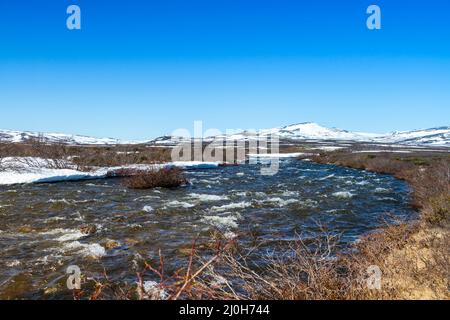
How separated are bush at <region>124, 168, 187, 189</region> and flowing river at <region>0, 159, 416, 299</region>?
711mm

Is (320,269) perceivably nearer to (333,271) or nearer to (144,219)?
(333,271)

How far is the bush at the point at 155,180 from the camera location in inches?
854

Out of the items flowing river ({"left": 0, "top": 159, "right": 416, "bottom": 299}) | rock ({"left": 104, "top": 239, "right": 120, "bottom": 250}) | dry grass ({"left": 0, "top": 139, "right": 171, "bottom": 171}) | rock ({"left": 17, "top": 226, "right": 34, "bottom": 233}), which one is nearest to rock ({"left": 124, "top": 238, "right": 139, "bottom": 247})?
flowing river ({"left": 0, "top": 159, "right": 416, "bottom": 299})

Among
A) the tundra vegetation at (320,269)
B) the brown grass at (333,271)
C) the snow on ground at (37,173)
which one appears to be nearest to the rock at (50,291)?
the tundra vegetation at (320,269)

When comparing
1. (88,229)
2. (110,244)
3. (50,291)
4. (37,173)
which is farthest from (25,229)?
(37,173)

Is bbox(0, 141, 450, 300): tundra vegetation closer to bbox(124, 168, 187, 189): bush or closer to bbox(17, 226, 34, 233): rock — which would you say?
bbox(17, 226, 34, 233): rock

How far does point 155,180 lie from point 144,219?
28.2 feet

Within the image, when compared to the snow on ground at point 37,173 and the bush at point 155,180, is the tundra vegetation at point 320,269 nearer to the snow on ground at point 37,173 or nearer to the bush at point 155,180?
the bush at point 155,180

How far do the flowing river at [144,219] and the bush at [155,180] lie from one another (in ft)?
2.33

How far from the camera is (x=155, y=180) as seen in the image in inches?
874

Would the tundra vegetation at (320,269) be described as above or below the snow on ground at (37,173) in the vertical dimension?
below
